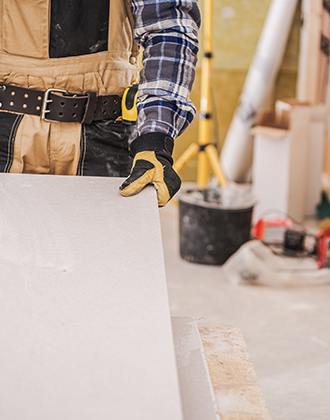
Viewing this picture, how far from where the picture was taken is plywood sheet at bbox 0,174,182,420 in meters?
1.40

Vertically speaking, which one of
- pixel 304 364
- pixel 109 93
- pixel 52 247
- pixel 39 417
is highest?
pixel 109 93

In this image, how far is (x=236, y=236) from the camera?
454 centimetres

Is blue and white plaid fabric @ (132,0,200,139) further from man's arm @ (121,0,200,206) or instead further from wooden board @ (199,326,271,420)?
wooden board @ (199,326,271,420)

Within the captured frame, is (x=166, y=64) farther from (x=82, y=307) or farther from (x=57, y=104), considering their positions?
(x=82, y=307)

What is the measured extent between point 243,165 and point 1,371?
4602 mm

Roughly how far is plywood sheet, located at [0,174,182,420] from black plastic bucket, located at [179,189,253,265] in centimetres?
254

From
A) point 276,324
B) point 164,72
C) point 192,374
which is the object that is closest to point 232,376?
point 192,374

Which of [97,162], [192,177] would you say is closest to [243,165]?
[192,177]

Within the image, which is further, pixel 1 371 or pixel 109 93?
pixel 109 93

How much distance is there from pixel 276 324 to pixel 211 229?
0.88 meters

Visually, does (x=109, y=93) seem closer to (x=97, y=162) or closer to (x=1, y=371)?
(x=97, y=162)

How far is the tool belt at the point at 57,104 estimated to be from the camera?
7.02 feet

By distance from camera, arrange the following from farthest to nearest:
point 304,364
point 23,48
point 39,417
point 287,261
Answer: point 287,261, point 304,364, point 23,48, point 39,417

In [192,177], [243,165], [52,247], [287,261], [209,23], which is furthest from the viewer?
[192,177]
